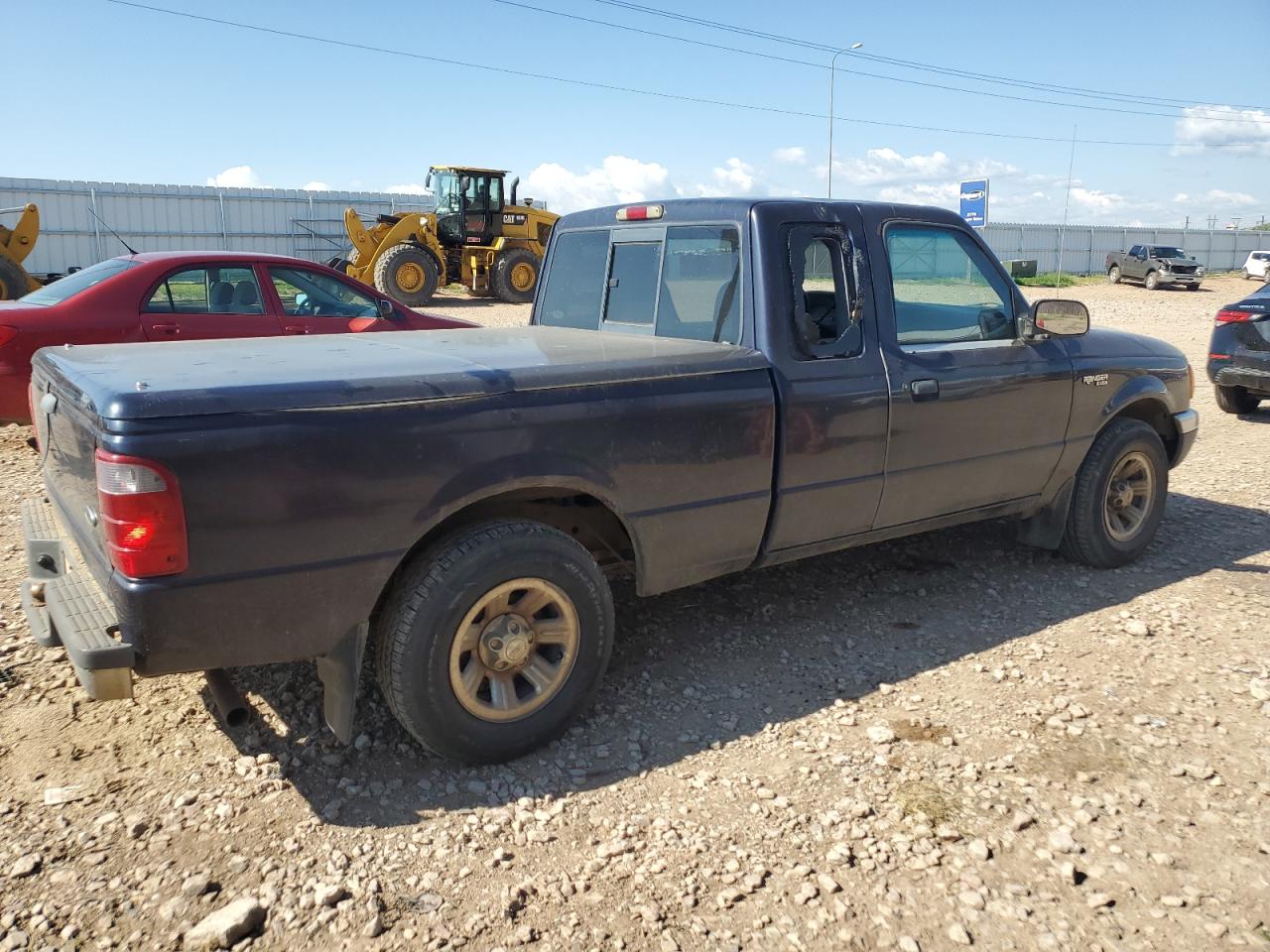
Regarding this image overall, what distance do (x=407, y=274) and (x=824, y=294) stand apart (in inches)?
756

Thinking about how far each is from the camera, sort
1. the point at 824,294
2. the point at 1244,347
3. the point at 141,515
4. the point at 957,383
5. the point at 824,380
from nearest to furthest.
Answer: the point at 141,515 < the point at 824,380 < the point at 824,294 < the point at 957,383 < the point at 1244,347

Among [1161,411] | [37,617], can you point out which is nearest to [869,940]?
[37,617]

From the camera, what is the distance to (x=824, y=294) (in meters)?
4.15

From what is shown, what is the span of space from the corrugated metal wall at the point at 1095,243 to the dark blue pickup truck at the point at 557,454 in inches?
1551

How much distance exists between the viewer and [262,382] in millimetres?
2809

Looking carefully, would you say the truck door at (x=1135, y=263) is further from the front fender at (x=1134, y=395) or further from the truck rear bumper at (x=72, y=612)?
the truck rear bumper at (x=72, y=612)

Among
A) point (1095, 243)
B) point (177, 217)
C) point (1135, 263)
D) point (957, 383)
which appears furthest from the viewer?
point (1095, 243)

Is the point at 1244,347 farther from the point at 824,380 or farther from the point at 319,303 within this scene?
the point at 319,303

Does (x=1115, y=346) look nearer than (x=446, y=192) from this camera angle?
Yes

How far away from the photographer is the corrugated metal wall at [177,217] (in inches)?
1062

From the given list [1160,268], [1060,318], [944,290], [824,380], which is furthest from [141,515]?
[1160,268]

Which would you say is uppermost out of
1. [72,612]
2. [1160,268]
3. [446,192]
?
[446,192]

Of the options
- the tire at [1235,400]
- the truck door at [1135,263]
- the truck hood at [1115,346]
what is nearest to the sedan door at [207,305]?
the truck hood at [1115,346]

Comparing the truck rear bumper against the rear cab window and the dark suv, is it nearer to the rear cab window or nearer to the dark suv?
the rear cab window
